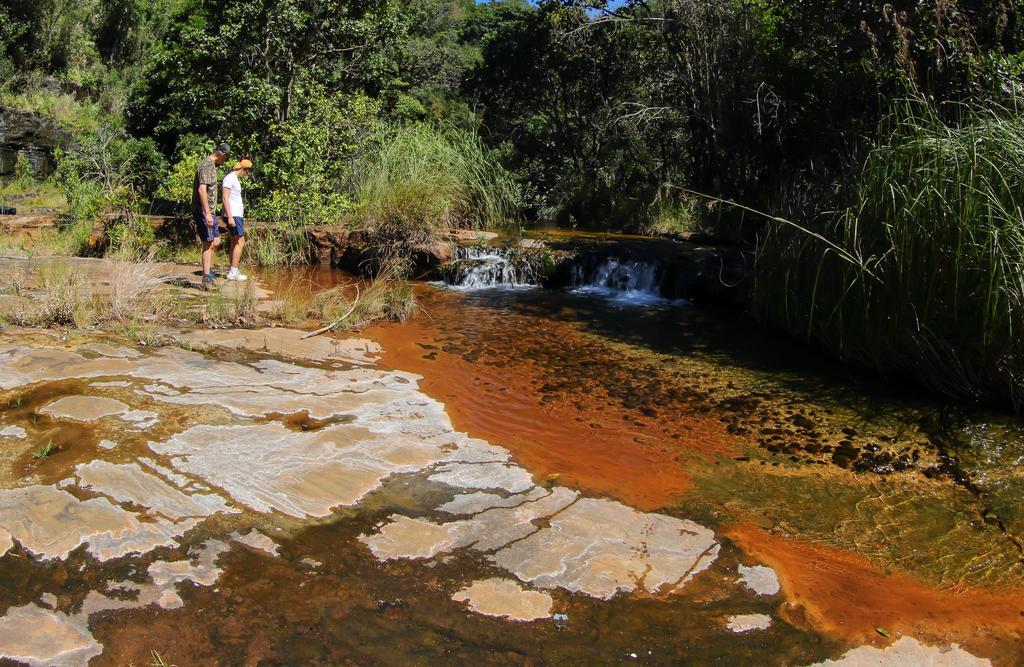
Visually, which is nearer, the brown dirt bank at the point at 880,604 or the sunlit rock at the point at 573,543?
the brown dirt bank at the point at 880,604

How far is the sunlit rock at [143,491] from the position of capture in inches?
134

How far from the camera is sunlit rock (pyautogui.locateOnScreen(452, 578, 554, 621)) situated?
2.98m

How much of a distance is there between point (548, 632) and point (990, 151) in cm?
432

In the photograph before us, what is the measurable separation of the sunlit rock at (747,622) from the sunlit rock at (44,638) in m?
2.11

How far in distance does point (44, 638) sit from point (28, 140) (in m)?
18.9

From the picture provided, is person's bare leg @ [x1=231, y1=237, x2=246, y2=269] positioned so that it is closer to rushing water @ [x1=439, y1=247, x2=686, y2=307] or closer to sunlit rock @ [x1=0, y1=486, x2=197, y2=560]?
rushing water @ [x1=439, y1=247, x2=686, y2=307]

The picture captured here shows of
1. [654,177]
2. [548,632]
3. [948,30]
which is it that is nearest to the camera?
[548,632]

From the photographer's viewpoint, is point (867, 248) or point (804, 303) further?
point (804, 303)

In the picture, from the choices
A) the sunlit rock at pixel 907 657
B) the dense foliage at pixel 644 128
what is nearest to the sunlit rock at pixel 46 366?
the sunlit rock at pixel 907 657

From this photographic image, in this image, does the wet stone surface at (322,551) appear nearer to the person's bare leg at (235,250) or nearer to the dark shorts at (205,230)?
the dark shorts at (205,230)

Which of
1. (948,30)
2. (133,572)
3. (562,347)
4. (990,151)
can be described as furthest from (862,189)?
(133,572)

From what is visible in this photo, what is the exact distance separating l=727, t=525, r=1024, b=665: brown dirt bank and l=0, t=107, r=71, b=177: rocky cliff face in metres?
18.9

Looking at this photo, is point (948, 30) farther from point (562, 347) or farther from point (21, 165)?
point (21, 165)

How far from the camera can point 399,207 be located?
1115cm
